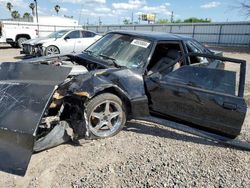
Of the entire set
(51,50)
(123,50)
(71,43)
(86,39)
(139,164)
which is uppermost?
(123,50)

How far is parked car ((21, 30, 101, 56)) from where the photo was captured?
1122 centimetres

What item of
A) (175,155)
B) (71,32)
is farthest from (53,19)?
(175,155)

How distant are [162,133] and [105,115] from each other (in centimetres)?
107

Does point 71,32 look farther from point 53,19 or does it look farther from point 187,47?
point 53,19

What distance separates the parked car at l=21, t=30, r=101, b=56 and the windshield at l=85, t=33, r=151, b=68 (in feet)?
21.8

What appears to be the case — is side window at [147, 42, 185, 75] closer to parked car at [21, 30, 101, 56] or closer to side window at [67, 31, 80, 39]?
parked car at [21, 30, 101, 56]

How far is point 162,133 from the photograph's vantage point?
4051 millimetres

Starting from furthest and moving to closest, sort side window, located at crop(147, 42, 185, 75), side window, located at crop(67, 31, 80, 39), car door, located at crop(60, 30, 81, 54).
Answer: side window, located at crop(67, 31, 80, 39) < car door, located at crop(60, 30, 81, 54) < side window, located at crop(147, 42, 185, 75)

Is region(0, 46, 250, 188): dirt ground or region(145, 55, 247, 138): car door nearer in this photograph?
region(0, 46, 250, 188): dirt ground

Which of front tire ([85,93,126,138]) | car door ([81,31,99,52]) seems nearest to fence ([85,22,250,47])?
car door ([81,31,99,52])

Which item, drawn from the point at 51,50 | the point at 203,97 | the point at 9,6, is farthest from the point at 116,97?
the point at 9,6

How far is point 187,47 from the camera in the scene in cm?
483

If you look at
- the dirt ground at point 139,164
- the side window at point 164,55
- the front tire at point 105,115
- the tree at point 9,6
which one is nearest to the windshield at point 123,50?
the side window at point 164,55

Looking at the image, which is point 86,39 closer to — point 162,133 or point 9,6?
point 162,133
